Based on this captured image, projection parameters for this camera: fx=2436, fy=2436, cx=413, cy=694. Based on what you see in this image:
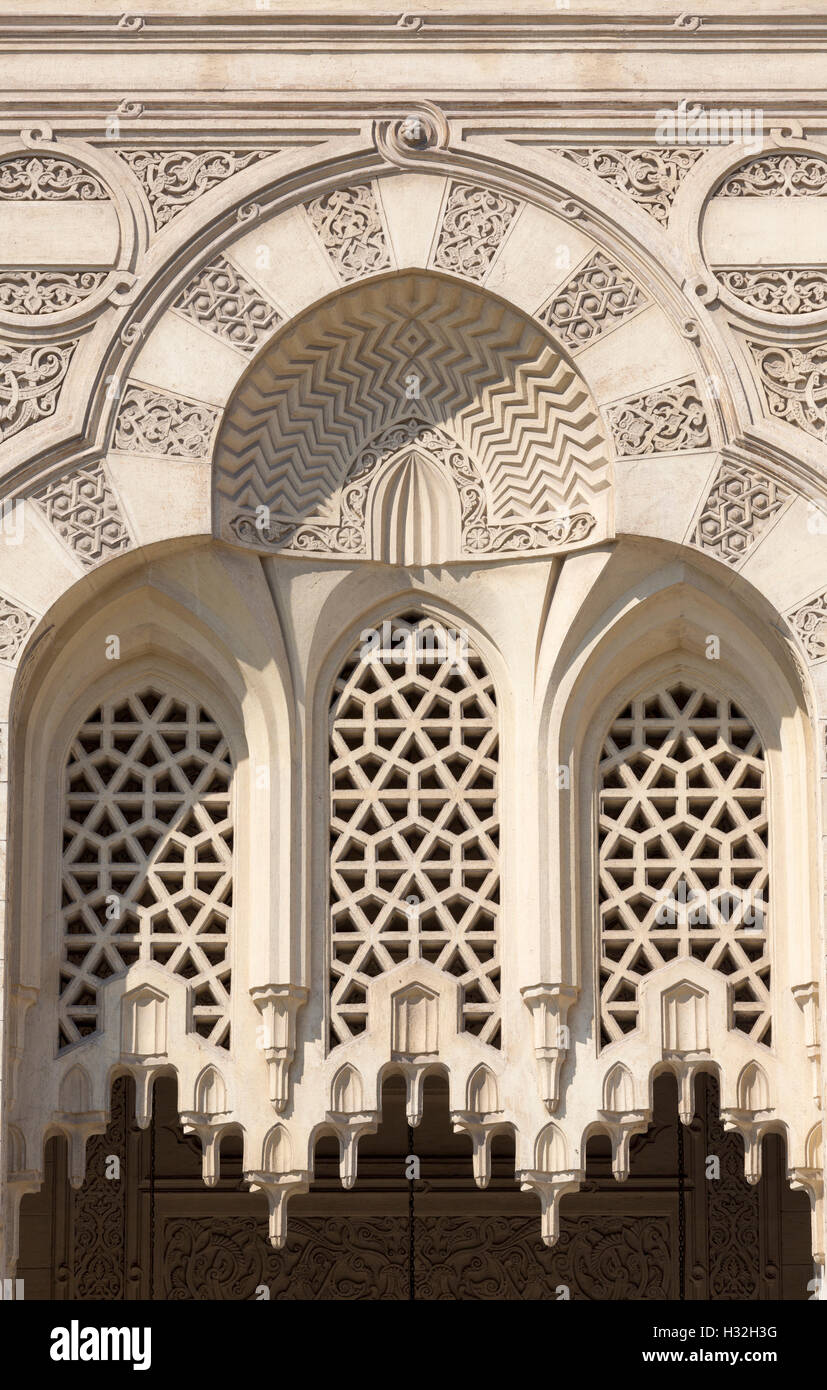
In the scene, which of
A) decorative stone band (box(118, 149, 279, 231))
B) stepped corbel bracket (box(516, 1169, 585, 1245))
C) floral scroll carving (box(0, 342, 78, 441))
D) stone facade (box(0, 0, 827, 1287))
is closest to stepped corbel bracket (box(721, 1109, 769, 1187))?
stone facade (box(0, 0, 827, 1287))

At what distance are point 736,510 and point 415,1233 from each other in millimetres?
3781

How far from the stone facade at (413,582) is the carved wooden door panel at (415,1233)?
6.78 ft

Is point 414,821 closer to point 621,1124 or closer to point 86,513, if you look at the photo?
point 621,1124

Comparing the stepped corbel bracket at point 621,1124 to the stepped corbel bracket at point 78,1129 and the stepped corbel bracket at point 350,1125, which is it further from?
the stepped corbel bracket at point 78,1129

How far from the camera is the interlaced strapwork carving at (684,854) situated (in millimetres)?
8430

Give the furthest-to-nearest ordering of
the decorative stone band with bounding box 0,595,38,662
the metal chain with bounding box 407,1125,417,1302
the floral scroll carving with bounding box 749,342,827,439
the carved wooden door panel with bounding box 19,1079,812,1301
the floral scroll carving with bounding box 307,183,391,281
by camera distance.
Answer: the carved wooden door panel with bounding box 19,1079,812,1301, the metal chain with bounding box 407,1125,417,1302, the floral scroll carving with bounding box 307,183,391,281, the floral scroll carving with bounding box 749,342,827,439, the decorative stone band with bounding box 0,595,38,662

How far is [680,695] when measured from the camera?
28.7ft

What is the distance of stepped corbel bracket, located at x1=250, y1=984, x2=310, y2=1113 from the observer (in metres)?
8.26

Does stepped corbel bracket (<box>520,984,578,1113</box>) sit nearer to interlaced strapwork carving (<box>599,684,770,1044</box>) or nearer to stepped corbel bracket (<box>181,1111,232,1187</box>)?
interlaced strapwork carving (<box>599,684,770,1044</box>)

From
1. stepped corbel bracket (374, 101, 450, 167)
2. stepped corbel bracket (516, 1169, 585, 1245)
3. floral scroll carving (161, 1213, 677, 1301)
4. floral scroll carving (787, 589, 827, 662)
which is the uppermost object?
stepped corbel bracket (374, 101, 450, 167)

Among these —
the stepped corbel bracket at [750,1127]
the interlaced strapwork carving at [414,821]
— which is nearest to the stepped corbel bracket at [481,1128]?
the interlaced strapwork carving at [414,821]

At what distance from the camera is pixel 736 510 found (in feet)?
27.3

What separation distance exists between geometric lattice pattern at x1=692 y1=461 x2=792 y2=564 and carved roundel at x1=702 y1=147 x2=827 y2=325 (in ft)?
1.83

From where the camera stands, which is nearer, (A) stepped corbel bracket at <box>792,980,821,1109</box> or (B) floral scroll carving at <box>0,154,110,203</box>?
(A) stepped corbel bracket at <box>792,980,821,1109</box>
